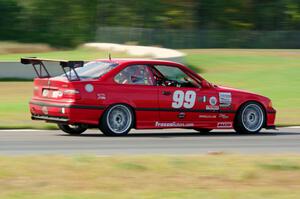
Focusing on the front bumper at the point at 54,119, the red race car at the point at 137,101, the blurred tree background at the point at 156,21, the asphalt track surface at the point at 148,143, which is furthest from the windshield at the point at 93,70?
the blurred tree background at the point at 156,21

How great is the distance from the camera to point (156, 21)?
241 ft

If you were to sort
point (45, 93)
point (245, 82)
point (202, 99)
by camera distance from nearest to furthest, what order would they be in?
point (45, 93) → point (202, 99) → point (245, 82)

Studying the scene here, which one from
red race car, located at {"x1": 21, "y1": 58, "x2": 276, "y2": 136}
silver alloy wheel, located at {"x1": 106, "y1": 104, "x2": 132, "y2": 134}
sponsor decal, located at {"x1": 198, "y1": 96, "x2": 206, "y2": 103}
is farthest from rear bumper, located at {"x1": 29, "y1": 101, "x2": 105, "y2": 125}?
sponsor decal, located at {"x1": 198, "y1": 96, "x2": 206, "y2": 103}

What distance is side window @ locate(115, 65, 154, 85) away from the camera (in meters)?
15.3

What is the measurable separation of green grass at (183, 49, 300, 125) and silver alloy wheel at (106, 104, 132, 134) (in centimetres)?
489

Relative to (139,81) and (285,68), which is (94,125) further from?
(285,68)

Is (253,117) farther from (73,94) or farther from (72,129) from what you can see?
(73,94)

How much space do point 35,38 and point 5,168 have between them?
54380 mm

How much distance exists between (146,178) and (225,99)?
727 cm

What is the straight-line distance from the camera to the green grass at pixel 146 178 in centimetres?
809

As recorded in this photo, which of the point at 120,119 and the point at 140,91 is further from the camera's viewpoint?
the point at 140,91

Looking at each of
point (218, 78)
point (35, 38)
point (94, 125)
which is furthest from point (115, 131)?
point (35, 38)

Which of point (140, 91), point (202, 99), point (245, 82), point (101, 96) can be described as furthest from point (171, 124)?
point (245, 82)

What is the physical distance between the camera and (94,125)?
15023 mm
